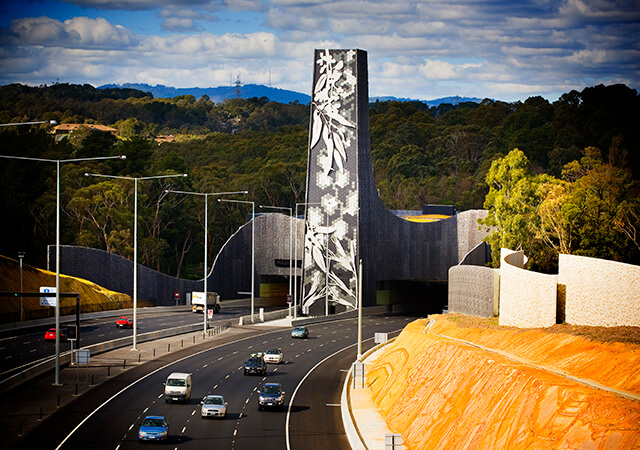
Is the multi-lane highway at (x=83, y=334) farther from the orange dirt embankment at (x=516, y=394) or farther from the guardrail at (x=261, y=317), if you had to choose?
the orange dirt embankment at (x=516, y=394)

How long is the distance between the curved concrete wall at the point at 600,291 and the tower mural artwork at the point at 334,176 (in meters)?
61.9

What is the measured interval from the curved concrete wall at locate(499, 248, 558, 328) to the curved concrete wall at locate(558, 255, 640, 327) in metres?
1.48

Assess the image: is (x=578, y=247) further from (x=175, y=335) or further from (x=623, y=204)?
(x=175, y=335)

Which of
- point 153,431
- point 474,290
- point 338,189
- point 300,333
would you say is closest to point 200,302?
point 338,189

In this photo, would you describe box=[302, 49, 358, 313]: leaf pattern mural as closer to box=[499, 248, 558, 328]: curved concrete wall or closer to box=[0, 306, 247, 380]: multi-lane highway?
box=[0, 306, 247, 380]: multi-lane highway

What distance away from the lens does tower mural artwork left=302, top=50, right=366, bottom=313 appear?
10888cm

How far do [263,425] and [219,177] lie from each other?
466 feet

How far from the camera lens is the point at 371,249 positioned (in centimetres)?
11338

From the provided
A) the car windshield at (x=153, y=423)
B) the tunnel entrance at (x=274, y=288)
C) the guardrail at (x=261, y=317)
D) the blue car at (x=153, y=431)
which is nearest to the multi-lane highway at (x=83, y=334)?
the guardrail at (x=261, y=317)

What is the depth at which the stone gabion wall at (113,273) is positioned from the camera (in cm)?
9938

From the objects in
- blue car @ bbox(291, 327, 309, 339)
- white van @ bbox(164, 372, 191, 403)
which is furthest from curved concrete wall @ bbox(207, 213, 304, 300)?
white van @ bbox(164, 372, 191, 403)

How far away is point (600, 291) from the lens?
4388cm

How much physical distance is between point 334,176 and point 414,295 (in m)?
30.4

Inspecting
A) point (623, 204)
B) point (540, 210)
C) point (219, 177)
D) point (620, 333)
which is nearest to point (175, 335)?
point (540, 210)
